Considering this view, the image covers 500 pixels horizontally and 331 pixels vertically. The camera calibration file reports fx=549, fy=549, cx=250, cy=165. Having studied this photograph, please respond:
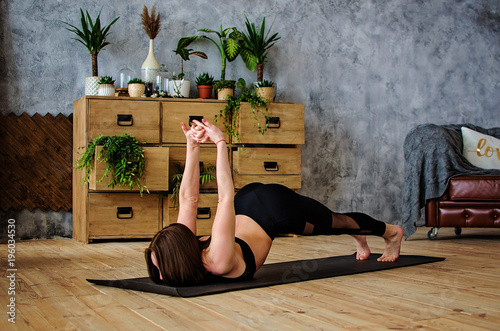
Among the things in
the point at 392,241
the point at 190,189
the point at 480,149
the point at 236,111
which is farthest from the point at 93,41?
the point at 480,149

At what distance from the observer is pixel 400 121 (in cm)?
522

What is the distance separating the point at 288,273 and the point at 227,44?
2.54m

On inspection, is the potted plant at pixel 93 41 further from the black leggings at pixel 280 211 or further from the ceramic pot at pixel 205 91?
the black leggings at pixel 280 211

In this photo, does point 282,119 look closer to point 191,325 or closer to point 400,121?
point 400,121

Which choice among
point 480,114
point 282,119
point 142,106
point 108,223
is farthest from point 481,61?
point 108,223

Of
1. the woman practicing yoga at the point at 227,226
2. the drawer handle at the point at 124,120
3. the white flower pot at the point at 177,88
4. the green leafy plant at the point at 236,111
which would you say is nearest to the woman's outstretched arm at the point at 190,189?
the woman practicing yoga at the point at 227,226

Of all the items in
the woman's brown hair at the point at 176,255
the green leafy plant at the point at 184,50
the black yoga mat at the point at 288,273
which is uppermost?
the green leafy plant at the point at 184,50

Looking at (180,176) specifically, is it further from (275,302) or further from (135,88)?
(275,302)

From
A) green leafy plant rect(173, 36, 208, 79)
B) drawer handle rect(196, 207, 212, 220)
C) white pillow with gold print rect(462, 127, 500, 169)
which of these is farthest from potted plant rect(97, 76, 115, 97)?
white pillow with gold print rect(462, 127, 500, 169)

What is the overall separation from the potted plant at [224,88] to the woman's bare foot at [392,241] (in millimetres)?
1966

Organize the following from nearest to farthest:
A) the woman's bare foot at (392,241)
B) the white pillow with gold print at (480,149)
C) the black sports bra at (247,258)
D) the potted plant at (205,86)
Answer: the black sports bra at (247,258), the woman's bare foot at (392,241), the white pillow with gold print at (480,149), the potted plant at (205,86)

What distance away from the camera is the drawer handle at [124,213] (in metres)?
3.90

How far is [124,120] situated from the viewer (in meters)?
3.95

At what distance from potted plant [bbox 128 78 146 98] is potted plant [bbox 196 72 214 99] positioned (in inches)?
19.1
